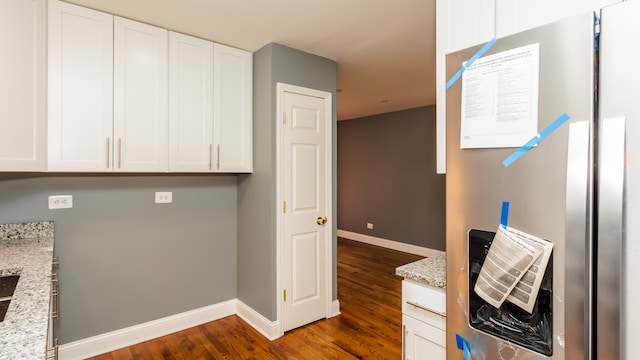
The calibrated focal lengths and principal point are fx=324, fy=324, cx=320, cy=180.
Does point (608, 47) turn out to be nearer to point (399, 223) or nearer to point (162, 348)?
point (162, 348)

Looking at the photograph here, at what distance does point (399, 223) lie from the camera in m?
5.70

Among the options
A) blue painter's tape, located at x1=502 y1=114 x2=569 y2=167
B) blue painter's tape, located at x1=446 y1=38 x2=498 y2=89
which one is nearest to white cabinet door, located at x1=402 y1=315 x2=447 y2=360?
blue painter's tape, located at x1=502 y1=114 x2=569 y2=167

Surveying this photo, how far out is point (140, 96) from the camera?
241cm

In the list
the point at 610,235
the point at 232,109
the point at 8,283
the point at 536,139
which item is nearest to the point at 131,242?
the point at 8,283

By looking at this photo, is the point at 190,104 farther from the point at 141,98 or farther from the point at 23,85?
the point at 23,85

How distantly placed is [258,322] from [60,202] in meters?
1.80

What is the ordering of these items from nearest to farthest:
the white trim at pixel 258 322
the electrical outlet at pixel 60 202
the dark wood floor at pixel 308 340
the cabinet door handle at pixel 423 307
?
A: the cabinet door handle at pixel 423 307 → the electrical outlet at pixel 60 202 → the dark wood floor at pixel 308 340 → the white trim at pixel 258 322

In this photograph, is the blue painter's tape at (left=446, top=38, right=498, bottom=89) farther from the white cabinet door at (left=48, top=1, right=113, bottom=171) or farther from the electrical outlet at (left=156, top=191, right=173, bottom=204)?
the electrical outlet at (left=156, top=191, right=173, bottom=204)

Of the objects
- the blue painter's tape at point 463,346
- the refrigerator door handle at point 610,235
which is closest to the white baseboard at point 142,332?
the blue painter's tape at point 463,346

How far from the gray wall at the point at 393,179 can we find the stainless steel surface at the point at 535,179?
411 centimetres

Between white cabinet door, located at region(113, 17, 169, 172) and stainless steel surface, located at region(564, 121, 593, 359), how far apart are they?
2520mm

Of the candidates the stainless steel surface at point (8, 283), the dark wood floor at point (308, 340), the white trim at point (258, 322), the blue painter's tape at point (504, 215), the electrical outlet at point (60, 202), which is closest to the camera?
the blue painter's tape at point (504, 215)

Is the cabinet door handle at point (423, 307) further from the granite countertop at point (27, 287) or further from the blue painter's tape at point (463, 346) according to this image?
the granite countertop at point (27, 287)

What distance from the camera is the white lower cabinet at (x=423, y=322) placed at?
1.35 metres
